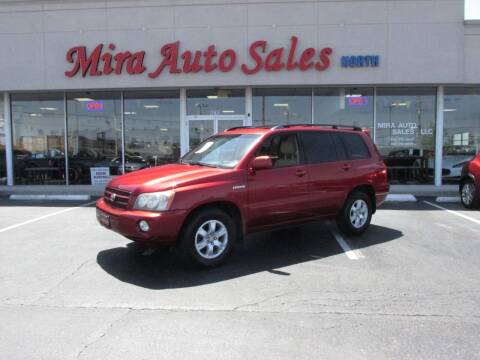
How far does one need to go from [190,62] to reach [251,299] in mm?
10515

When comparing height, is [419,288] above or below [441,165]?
below

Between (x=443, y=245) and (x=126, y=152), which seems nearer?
(x=443, y=245)

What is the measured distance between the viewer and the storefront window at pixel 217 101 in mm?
14938

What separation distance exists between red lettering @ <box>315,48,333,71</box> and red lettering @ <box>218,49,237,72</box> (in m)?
2.61

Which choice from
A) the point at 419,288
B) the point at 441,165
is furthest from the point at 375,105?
the point at 419,288

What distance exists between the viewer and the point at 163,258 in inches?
249

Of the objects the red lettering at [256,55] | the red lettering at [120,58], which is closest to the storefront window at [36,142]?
the red lettering at [120,58]

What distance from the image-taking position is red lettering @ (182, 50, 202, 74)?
45.0ft

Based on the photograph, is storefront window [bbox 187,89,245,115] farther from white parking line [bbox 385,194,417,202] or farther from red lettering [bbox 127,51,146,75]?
white parking line [bbox 385,194,417,202]

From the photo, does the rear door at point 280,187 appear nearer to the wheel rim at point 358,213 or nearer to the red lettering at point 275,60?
the wheel rim at point 358,213

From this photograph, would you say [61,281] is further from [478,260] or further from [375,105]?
[375,105]

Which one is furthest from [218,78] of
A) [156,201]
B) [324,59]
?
[156,201]

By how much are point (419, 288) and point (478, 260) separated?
1.74 metres

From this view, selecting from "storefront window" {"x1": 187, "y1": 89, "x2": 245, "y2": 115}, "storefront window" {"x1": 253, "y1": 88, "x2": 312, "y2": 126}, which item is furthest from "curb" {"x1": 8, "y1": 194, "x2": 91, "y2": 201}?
"storefront window" {"x1": 253, "y1": 88, "x2": 312, "y2": 126}
